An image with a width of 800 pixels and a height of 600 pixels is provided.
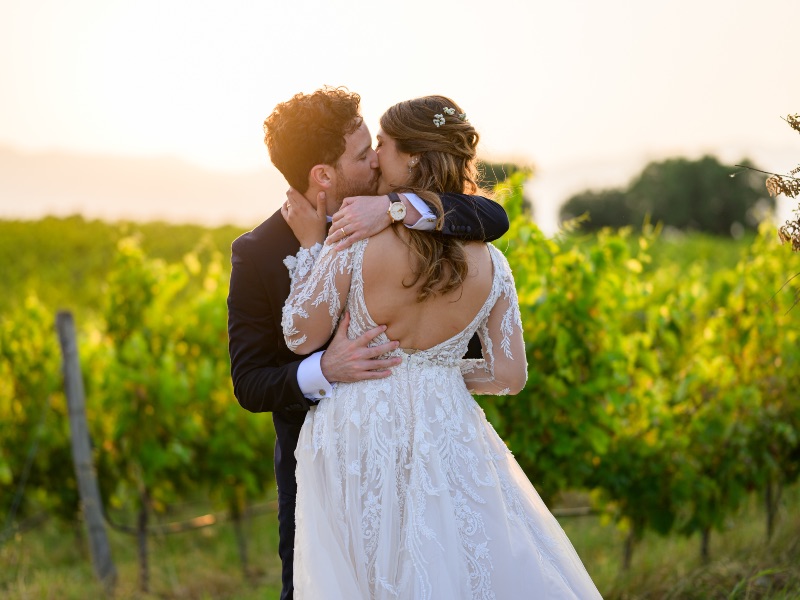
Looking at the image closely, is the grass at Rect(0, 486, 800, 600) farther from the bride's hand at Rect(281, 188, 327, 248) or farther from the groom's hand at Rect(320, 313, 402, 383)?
the bride's hand at Rect(281, 188, 327, 248)

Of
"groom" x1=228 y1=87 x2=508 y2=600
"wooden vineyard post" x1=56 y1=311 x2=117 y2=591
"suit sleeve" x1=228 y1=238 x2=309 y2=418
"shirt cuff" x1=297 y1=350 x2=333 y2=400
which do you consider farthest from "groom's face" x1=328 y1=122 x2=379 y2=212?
"wooden vineyard post" x1=56 y1=311 x2=117 y2=591

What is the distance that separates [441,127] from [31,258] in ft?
60.8

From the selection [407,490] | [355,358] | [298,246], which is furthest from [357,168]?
[407,490]

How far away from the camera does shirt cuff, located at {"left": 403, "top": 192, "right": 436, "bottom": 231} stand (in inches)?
92.7

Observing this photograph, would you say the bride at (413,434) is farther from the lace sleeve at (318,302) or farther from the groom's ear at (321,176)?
the groom's ear at (321,176)

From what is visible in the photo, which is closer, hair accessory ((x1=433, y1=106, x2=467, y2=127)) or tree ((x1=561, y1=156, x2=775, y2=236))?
hair accessory ((x1=433, y1=106, x2=467, y2=127))

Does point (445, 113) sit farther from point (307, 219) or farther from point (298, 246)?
point (298, 246)

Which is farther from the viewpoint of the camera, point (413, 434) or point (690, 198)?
point (690, 198)

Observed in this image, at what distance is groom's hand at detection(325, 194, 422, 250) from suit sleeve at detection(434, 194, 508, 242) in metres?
0.11

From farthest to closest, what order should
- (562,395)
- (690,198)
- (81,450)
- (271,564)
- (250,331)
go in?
(690,198) → (271,564) → (81,450) → (562,395) → (250,331)

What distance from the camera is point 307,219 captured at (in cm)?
262

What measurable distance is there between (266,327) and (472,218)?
0.74 metres

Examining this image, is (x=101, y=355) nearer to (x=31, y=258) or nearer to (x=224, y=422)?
(x=224, y=422)

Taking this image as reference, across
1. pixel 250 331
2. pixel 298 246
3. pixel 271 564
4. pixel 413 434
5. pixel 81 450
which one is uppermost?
pixel 298 246
